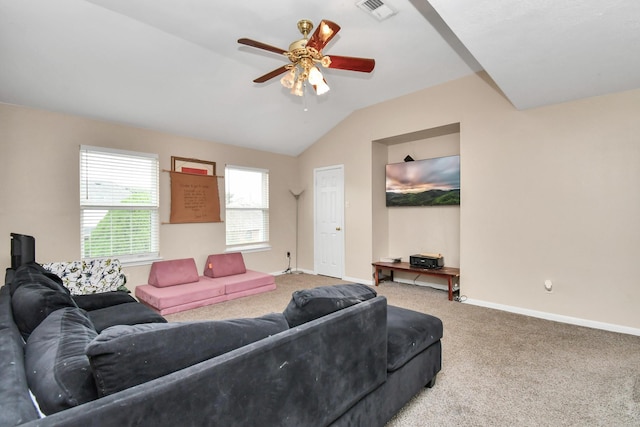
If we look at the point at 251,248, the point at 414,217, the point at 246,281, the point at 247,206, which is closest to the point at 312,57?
the point at 246,281

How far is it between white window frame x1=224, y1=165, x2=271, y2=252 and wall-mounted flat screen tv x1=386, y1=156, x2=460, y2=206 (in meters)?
2.36

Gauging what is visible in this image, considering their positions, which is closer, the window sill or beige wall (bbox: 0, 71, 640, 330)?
beige wall (bbox: 0, 71, 640, 330)

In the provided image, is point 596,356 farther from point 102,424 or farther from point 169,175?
point 169,175

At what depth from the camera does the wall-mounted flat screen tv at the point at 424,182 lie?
182 inches

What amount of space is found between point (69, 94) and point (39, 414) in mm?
3796

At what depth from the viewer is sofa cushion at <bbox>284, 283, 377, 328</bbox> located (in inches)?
57.3

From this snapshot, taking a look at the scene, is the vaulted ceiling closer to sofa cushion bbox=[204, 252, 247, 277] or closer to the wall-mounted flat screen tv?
the wall-mounted flat screen tv

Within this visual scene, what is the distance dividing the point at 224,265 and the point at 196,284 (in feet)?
2.15

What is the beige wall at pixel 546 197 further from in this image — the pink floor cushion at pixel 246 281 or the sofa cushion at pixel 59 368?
the sofa cushion at pixel 59 368

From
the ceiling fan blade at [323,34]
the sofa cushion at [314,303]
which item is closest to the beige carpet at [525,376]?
the sofa cushion at [314,303]

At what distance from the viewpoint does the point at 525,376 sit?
90.6 inches

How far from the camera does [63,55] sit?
9.80ft

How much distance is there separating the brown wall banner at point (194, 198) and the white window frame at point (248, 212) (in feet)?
0.91

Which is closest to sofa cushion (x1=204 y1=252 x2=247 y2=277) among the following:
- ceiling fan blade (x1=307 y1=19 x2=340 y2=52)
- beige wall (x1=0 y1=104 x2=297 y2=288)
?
beige wall (x1=0 y1=104 x2=297 y2=288)
